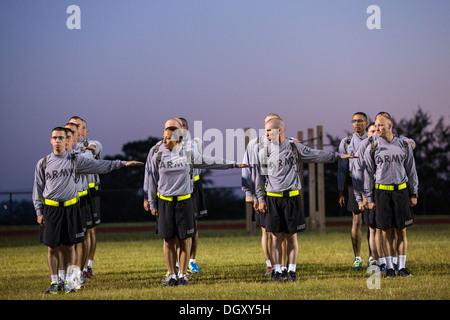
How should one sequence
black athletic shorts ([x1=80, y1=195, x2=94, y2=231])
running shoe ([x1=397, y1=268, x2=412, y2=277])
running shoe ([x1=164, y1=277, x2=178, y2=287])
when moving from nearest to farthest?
running shoe ([x1=164, y1=277, x2=178, y2=287])
running shoe ([x1=397, y1=268, x2=412, y2=277])
black athletic shorts ([x1=80, y1=195, x2=94, y2=231])

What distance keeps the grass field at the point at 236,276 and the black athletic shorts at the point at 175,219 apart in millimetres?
737

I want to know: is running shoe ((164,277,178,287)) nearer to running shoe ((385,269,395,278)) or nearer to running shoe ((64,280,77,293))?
running shoe ((64,280,77,293))

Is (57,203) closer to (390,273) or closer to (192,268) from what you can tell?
(192,268)

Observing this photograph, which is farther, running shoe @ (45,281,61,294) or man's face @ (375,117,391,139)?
man's face @ (375,117,391,139)

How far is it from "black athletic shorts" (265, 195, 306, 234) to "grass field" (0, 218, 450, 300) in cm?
75

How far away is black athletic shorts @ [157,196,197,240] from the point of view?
374 inches

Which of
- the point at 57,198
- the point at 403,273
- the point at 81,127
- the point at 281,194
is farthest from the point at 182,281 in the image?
the point at 403,273

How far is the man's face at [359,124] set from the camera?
1134cm

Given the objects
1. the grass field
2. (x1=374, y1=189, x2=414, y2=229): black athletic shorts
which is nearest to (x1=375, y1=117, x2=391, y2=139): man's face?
(x1=374, y1=189, x2=414, y2=229): black athletic shorts

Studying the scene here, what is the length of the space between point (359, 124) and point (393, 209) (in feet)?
6.21

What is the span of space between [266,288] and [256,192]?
1.44m

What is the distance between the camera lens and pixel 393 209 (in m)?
9.97

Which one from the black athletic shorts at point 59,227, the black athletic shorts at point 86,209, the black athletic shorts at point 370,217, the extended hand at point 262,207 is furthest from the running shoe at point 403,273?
the black athletic shorts at point 86,209

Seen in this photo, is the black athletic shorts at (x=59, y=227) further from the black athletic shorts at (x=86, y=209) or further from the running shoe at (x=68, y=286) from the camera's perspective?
the black athletic shorts at (x=86, y=209)
